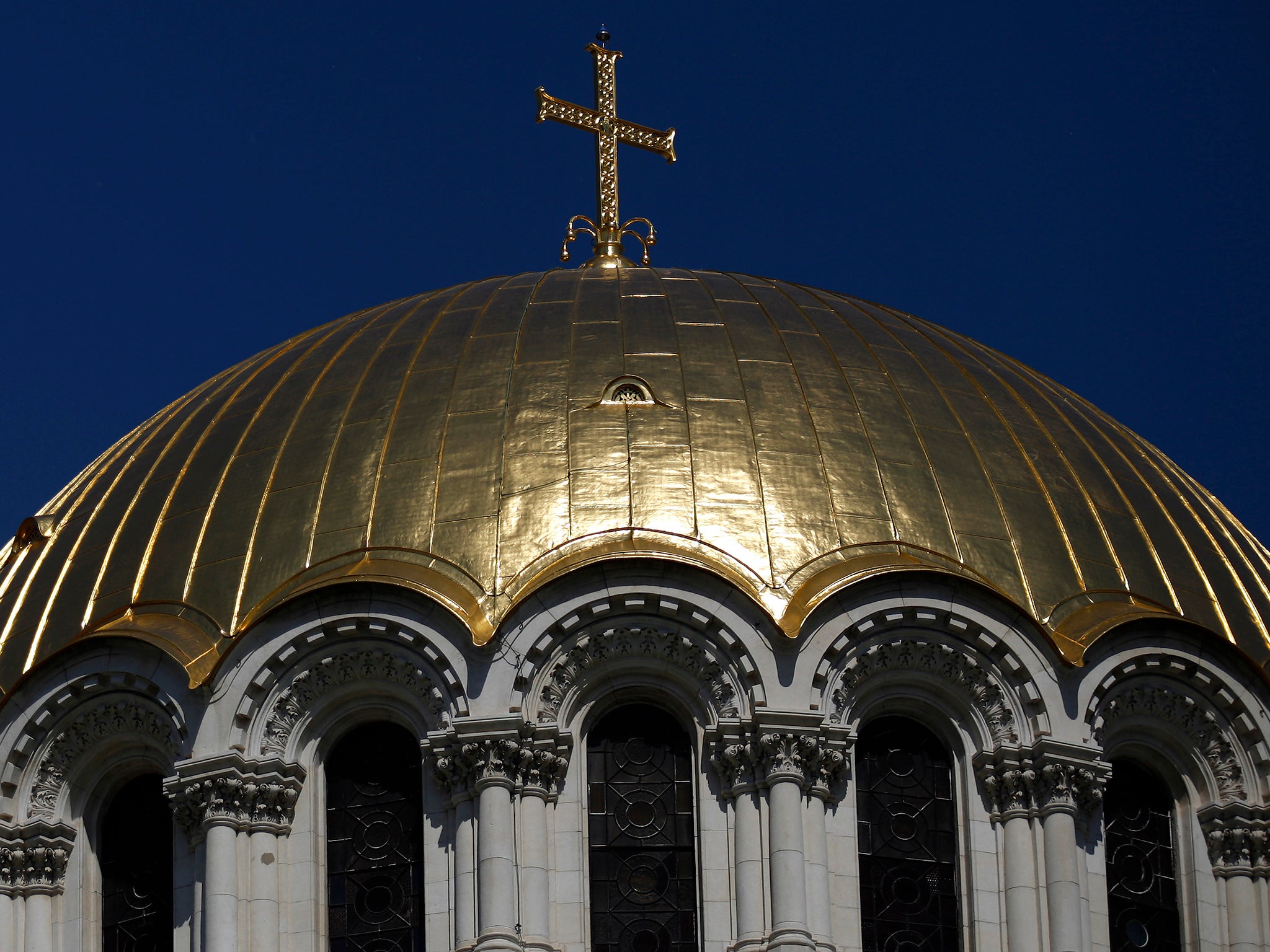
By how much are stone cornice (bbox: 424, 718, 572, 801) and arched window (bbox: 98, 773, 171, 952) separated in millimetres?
3064

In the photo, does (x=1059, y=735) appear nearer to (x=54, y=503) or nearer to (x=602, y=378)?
(x=602, y=378)

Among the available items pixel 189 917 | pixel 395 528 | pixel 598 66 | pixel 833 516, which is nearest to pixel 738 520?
pixel 833 516

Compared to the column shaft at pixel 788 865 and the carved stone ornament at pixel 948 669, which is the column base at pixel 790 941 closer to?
the column shaft at pixel 788 865

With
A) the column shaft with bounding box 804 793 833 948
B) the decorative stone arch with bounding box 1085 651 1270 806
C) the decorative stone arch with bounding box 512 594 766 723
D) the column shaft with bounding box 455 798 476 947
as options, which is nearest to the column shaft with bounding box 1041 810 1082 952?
the decorative stone arch with bounding box 1085 651 1270 806

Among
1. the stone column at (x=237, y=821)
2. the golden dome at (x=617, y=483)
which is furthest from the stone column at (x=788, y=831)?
the stone column at (x=237, y=821)

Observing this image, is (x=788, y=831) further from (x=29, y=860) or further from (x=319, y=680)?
(x=29, y=860)

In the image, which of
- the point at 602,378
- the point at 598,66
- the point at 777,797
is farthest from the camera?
the point at 598,66

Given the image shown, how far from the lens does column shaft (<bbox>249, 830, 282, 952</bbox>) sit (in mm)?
34844

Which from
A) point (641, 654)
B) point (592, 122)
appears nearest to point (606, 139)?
point (592, 122)

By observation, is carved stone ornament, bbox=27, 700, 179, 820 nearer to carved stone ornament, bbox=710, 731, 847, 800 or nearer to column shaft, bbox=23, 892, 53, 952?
column shaft, bbox=23, 892, 53, 952

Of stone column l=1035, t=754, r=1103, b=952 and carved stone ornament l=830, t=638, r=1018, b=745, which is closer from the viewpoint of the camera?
stone column l=1035, t=754, r=1103, b=952

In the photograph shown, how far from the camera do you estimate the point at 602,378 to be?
124 feet

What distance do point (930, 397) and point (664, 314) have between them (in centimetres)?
288

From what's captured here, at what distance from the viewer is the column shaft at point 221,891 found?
114 feet
